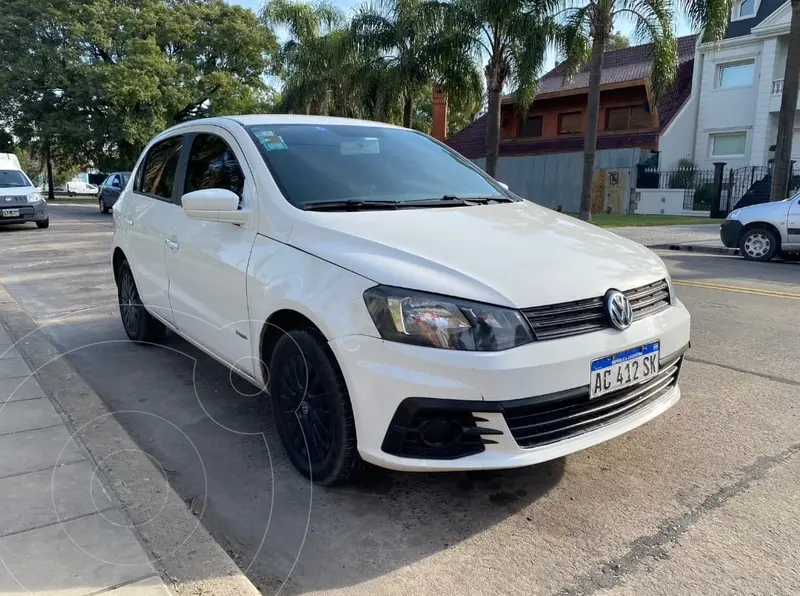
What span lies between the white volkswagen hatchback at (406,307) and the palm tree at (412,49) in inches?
632

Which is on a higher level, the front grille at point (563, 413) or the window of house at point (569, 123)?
the window of house at point (569, 123)

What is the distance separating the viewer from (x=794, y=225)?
11.0m

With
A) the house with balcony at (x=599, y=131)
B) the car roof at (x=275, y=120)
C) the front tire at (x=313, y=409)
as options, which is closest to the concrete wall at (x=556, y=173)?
the house with balcony at (x=599, y=131)

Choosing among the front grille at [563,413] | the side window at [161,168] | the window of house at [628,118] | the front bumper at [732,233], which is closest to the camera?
the front grille at [563,413]

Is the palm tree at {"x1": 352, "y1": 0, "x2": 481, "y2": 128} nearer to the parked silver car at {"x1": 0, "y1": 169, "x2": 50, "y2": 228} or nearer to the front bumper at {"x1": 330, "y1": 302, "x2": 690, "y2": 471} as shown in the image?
the parked silver car at {"x1": 0, "y1": 169, "x2": 50, "y2": 228}

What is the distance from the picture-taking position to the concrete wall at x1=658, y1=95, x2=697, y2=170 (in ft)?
88.4

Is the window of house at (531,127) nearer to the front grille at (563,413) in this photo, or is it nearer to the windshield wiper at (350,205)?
the windshield wiper at (350,205)

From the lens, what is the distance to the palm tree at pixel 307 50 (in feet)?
85.4

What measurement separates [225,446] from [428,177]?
77.3 inches

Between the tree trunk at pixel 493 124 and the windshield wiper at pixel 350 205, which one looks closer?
the windshield wiper at pixel 350 205

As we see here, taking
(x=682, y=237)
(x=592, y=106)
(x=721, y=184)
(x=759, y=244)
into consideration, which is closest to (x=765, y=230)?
(x=759, y=244)

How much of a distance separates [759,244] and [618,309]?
10454mm

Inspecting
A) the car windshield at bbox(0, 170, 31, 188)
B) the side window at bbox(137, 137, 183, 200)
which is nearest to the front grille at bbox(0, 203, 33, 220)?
the car windshield at bbox(0, 170, 31, 188)

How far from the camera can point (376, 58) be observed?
22.0m
